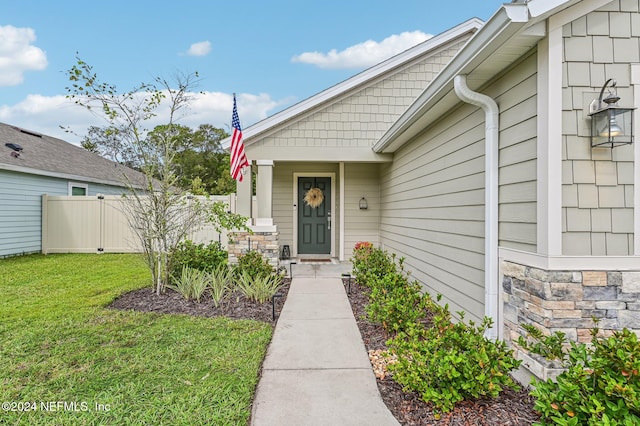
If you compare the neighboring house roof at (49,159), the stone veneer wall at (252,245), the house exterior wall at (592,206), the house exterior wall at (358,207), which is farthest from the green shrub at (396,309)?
the neighboring house roof at (49,159)

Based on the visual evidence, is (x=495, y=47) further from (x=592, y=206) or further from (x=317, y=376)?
(x=317, y=376)

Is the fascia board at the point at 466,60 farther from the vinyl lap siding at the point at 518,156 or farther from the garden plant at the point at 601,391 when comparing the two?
the garden plant at the point at 601,391

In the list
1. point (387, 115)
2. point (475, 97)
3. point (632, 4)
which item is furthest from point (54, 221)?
point (632, 4)

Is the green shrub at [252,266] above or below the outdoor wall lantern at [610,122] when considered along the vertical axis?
below

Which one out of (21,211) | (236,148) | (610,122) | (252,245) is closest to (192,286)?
Result: (252,245)

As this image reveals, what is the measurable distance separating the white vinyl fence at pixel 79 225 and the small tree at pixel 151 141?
17.3 ft

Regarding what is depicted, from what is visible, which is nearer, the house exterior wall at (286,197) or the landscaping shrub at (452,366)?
the landscaping shrub at (452,366)

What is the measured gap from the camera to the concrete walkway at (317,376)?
212 centimetres

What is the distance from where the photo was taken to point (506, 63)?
A: 2688 mm

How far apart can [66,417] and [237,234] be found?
440 centimetres

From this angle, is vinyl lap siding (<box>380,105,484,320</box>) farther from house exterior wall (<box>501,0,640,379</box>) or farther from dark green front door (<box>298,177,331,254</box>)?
dark green front door (<box>298,177,331,254</box>)

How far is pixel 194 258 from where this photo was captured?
588 cm

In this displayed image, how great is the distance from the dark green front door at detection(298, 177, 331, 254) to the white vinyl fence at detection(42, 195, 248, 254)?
511cm

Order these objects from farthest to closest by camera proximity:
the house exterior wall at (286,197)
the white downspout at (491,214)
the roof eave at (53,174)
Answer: the roof eave at (53,174), the house exterior wall at (286,197), the white downspout at (491,214)
